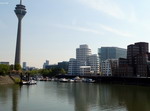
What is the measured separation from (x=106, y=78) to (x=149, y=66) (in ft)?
78.3

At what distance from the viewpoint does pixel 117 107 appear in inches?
1752

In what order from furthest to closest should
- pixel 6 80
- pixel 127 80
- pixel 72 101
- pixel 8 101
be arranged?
1. pixel 127 80
2. pixel 6 80
3. pixel 72 101
4. pixel 8 101

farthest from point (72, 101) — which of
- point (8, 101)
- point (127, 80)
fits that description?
point (127, 80)

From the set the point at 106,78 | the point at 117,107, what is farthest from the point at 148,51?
the point at 117,107

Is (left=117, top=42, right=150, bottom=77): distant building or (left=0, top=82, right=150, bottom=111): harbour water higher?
(left=117, top=42, right=150, bottom=77): distant building

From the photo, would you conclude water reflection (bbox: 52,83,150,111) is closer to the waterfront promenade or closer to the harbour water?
the harbour water

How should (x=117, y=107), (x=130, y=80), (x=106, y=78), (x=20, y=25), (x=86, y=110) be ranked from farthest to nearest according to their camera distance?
(x=20, y=25) < (x=106, y=78) < (x=130, y=80) < (x=117, y=107) < (x=86, y=110)

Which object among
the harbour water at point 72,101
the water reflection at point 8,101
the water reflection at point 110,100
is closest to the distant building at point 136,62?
the water reflection at point 110,100

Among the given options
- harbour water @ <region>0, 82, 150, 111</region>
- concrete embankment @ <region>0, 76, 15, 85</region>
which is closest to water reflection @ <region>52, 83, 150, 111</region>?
harbour water @ <region>0, 82, 150, 111</region>

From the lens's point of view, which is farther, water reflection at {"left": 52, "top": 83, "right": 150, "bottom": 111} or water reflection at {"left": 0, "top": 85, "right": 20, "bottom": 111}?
water reflection at {"left": 52, "top": 83, "right": 150, "bottom": 111}

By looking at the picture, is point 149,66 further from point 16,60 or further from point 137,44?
point 16,60

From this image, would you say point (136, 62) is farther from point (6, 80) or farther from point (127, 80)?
point (6, 80)

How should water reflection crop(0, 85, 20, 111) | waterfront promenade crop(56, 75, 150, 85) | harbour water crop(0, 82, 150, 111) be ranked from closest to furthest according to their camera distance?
water reflection crop(0, 85, 20, 111) < harbour water crop(0, 82, 150, 111) < waterfront promenade crop(56, 75, 150, 85)

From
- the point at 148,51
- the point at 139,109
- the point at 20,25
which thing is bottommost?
the point at 139,109
